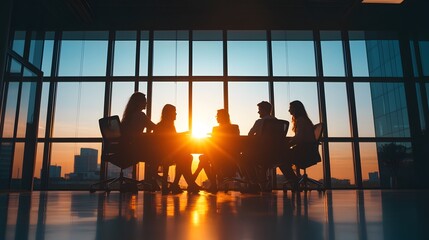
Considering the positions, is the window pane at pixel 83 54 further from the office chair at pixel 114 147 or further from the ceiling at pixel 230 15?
the office chair at pixel 114 147

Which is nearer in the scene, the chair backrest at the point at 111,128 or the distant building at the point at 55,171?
the chair backrest at the point at 111,128

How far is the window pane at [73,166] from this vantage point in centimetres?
663

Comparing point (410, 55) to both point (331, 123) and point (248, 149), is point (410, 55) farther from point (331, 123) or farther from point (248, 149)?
point (248, 149)

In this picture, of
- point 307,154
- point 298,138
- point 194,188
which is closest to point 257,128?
point 298,138

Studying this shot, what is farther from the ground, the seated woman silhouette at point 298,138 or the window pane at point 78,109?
the window pane at point 78,109

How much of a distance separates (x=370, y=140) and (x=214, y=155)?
4.57 metres

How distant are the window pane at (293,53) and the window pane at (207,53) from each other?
1328 mm

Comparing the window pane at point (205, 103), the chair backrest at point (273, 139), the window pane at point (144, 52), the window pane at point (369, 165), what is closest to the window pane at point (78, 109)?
the window pane at point (144, 52)

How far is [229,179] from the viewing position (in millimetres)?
4320

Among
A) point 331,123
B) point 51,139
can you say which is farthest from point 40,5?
point 331,123

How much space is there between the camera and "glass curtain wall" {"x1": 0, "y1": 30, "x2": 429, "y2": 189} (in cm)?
686

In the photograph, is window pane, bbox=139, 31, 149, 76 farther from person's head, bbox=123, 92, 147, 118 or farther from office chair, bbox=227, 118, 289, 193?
office chair, bbox=227, 118, 289, 193

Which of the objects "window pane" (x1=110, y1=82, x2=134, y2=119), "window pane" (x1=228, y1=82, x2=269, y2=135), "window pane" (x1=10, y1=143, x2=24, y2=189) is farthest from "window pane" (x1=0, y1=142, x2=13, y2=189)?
"window pane" (x1=228, y1=82, x2=269, y2=135)

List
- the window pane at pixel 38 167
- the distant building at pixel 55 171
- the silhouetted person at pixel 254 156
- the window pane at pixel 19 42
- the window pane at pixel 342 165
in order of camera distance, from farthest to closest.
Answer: the window pane at pixel 342 165 < the distant building at pixel 55 171 < the window pane at pixel 38 167 < the window pane at pixel 19 42 < the silhouetted person at pixel 254 156
